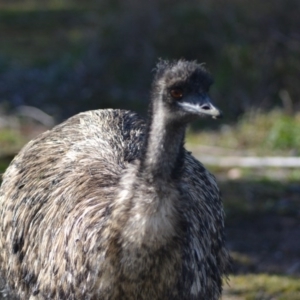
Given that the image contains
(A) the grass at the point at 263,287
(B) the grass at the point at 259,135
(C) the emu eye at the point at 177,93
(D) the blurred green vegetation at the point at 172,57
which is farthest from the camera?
(D) the blurred green vegetation at the point at 172,57

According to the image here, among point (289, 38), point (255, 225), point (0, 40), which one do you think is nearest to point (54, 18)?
point (0, 40)

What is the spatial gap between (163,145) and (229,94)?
339 inches

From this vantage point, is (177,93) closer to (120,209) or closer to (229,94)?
(120,209)

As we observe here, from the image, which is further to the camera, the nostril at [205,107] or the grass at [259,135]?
the grass at [259,135]

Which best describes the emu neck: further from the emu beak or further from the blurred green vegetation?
the blurred green vegetation

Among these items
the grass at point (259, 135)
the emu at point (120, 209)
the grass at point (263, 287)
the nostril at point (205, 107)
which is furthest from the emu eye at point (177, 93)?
the grass at point (259, 135)

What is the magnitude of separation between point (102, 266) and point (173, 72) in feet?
3.25

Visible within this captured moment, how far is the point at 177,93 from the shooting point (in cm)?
384

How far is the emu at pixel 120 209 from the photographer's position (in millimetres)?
3867

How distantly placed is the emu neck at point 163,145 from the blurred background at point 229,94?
2930 millimetres

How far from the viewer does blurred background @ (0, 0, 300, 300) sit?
777 centimetres

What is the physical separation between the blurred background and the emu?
79.1 inches

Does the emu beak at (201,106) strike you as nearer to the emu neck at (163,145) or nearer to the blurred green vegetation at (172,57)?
the emu neck at (163,145)

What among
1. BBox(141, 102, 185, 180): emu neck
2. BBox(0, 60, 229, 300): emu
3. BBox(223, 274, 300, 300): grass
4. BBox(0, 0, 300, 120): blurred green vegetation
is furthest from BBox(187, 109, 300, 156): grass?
BBox(141, 102, 185, 180): emu neck
